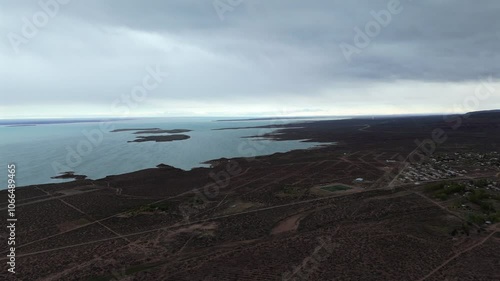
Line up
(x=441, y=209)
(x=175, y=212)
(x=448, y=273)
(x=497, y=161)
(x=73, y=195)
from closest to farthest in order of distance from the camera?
1. (x=448, y=273)
2. (x=441, y=209)
3. (x=175, y=212)
4. (x=73, y=195)
5. (x=497, y=161)

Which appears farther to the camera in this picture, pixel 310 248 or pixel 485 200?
pixel 485 200

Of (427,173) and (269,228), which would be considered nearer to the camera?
(269,228)

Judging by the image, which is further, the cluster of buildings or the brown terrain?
the cluster of buildings

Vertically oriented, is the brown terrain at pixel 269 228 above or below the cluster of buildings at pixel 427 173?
below

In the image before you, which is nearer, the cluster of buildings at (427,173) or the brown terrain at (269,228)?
the brown terrain at (269,228)

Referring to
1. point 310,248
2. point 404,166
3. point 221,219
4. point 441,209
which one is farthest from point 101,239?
point 404,166

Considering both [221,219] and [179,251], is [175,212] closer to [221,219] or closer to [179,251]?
[221,219]

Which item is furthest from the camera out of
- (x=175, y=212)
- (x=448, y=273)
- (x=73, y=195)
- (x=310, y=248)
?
(x=73, y=195)
